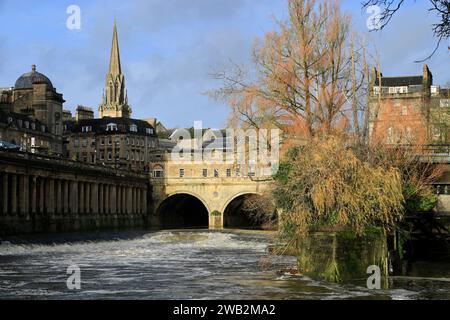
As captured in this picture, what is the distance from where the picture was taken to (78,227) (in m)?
75.2

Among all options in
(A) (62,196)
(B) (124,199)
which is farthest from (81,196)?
(B) (124,199)

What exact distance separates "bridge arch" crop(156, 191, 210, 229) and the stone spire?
185 feet

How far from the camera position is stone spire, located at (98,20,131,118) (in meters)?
167

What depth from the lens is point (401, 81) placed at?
89.8 metres

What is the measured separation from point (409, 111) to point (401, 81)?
4645 cm

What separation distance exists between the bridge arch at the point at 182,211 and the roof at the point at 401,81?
28.5m

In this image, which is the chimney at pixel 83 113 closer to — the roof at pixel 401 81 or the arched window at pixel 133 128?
the arched window at pixel 133 128

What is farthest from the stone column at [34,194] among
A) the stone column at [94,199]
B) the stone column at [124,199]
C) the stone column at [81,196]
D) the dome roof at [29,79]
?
the dome roof at [29,79]

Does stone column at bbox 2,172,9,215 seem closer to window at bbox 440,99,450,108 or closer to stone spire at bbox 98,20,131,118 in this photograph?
window at bbox 440,99,450,108

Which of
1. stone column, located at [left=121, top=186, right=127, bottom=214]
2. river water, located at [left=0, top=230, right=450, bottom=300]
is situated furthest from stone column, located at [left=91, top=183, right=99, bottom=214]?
river water, located at [left=0, top=230, right=450, bottom=300]

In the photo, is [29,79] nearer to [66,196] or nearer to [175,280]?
[66,196]
